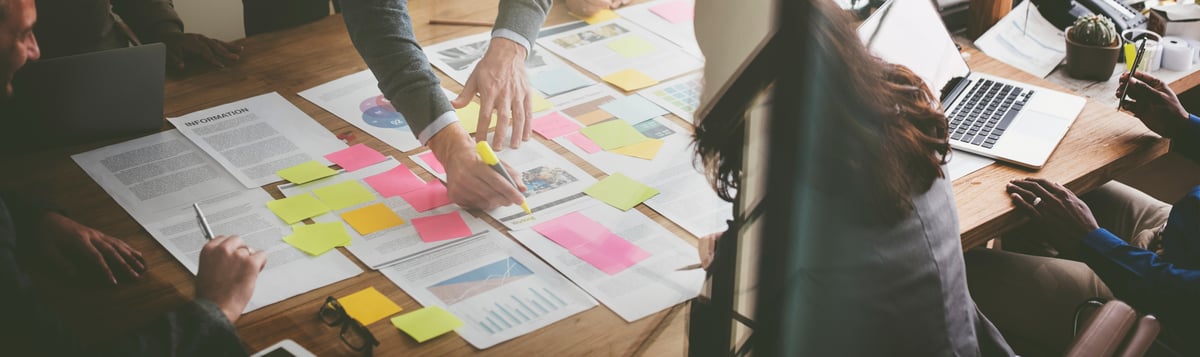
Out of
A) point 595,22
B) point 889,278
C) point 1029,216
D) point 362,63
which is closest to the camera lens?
point 889,278

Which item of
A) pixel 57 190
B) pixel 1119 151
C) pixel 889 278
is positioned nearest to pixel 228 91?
pixel 57 190

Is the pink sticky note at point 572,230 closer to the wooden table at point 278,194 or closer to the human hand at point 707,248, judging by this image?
the wooden table at point 278,194

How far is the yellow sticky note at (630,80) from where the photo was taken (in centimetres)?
154

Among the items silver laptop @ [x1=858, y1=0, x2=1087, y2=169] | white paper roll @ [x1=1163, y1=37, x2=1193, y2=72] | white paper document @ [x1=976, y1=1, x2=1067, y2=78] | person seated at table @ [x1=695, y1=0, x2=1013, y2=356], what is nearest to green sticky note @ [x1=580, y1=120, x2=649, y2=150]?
silver laptop @ [x1=858, y1=0, x2=1087, y2=169]

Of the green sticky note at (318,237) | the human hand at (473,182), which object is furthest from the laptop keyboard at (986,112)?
the green sticky note at (318,237)

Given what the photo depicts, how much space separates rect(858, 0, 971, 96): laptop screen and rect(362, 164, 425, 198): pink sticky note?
0.66 metres

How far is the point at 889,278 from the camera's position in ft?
2.72

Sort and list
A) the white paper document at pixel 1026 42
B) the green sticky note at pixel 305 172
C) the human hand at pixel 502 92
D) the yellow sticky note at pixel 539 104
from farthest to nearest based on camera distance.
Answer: the white paper document at pixel 1026 42 < the yellow sticky note at pixel 539 104 < the human hand at pixel 502 92 < the green sticky note at pixel 305 172

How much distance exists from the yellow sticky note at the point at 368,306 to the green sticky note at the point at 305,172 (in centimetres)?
30

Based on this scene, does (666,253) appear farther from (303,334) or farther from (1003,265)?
(1003,265)

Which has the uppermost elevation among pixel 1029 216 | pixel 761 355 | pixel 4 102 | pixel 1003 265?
pixel 761 355

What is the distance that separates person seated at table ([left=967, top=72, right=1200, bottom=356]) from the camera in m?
1.29

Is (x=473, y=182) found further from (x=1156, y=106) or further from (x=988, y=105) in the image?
(x=1156, y=106)

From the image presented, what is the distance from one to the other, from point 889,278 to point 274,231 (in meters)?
0.76
